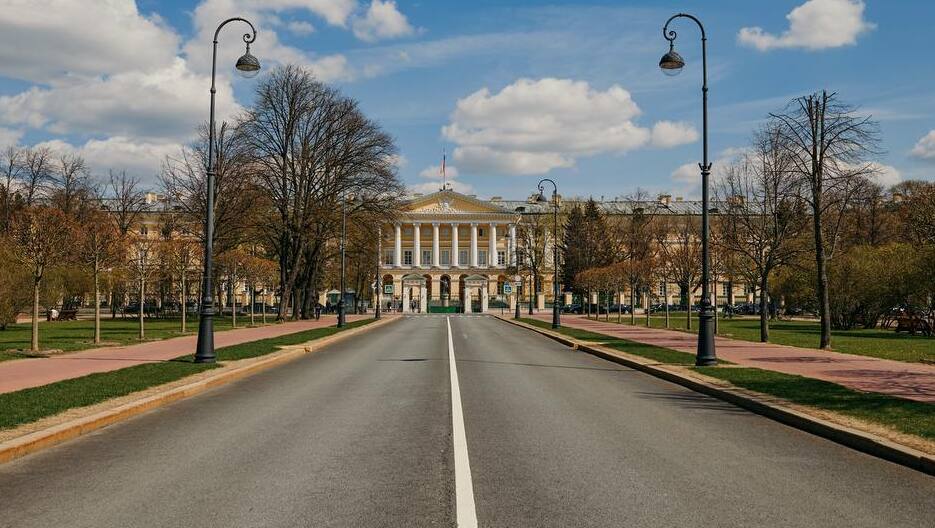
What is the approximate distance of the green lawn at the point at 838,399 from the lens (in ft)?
32.2

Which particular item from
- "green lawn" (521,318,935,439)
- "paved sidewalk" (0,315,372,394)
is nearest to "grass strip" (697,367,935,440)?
"green lawn" (521,318,935,439)

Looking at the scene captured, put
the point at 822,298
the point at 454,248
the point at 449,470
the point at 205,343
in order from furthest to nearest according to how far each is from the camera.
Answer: the point at 454,248 < the point at 822,298 < the point at 205,343 < the point at 449,470

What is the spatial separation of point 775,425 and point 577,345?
1800cm

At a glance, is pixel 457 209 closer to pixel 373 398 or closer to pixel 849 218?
pixel 849 218

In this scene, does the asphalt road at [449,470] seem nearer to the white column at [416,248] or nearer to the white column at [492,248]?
the white column at [416,248]

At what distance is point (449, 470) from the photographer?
749 cm

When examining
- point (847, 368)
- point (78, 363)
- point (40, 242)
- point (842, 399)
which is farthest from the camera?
point (40, 242)

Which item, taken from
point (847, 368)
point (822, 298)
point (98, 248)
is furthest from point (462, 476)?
point (98, 248)

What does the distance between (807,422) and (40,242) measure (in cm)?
2047

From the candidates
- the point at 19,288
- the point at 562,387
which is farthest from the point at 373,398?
the point at 19,288

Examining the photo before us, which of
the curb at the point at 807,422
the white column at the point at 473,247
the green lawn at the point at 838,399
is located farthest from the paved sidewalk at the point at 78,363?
the white column at the point at 473,247

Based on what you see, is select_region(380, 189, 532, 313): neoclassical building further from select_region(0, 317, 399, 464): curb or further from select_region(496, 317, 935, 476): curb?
select_region(496, 317, 935, 476): curb

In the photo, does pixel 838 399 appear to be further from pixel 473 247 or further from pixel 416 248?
pixel 416 248

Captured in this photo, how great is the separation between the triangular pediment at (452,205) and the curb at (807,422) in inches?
4072
